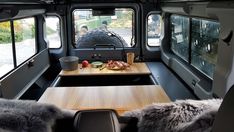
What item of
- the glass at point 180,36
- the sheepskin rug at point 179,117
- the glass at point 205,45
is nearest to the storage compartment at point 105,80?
the glass at point 180,36

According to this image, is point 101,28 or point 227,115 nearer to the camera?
point 227,115

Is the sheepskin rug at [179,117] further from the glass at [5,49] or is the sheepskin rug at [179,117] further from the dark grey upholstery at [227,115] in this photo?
the glass at [5,49]

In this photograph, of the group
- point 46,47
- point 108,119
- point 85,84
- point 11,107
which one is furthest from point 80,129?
point 46,47

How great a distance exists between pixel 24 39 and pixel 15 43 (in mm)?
415

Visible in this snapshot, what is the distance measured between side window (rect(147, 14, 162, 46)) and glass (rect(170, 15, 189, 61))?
250 millimetres

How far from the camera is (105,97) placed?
234 cm

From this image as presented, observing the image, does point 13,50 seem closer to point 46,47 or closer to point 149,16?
point 46,47

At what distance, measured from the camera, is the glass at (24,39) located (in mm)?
2959

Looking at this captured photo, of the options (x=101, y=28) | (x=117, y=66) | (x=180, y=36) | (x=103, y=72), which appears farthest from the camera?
(x=101, y=28)

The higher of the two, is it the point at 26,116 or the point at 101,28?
the point at 101,28

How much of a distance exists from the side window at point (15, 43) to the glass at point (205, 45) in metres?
1.72

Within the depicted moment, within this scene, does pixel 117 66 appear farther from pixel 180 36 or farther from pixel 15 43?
pixel 15 43

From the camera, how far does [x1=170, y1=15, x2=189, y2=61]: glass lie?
10.5 feet

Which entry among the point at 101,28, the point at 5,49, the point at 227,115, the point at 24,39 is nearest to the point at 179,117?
the point at 227,115
